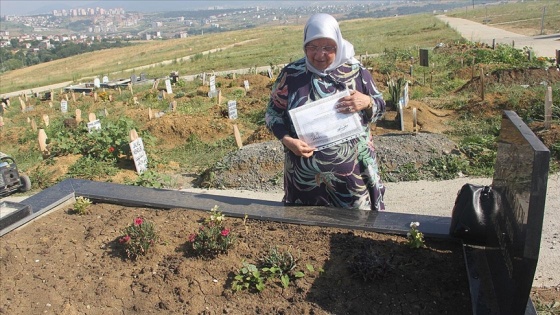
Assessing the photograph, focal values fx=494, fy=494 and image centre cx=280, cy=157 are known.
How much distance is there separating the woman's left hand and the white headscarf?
0.61ft

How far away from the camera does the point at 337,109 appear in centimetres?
263

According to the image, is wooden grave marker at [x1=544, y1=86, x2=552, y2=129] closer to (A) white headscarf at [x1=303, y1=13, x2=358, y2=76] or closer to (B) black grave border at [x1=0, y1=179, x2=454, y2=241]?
(B) black grave border at [x1=0, y1=179, x2=454, y2=241]

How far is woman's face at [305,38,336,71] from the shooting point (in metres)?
2.58

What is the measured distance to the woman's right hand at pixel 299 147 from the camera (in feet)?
8.67

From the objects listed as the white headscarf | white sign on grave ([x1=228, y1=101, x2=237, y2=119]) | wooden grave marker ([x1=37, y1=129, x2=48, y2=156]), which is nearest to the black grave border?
Answer: the white headscarf

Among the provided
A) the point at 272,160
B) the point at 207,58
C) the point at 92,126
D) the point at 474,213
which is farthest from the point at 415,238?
the point at 207,58

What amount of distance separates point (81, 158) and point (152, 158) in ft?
3.75

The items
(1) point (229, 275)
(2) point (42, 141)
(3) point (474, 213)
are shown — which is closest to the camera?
(3) point (474, 213)

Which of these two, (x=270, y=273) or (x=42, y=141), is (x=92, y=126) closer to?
(x=42, y=141)

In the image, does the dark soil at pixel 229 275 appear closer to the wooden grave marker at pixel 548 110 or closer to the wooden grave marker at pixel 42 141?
the wooden grave marker at pixel 548 110

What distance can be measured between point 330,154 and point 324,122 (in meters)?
0.20

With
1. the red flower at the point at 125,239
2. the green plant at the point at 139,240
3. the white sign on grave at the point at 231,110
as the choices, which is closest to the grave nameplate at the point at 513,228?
the green plant at the point at 139,240

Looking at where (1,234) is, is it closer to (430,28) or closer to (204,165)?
(204,165)

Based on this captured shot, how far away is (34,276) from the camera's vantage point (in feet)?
8.27
